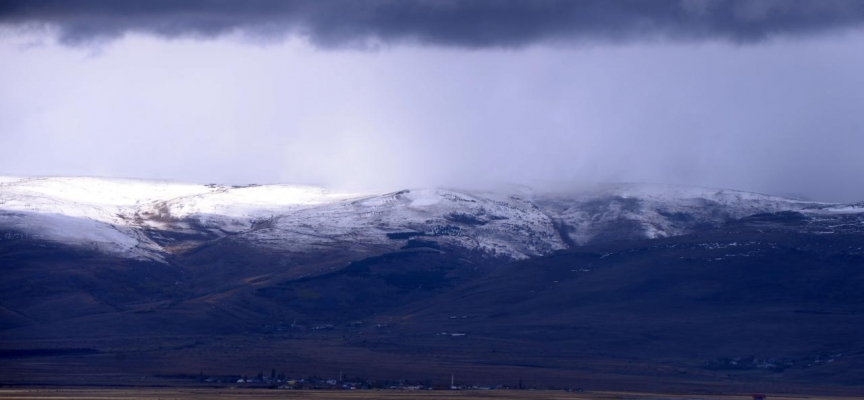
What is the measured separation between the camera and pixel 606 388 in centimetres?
17800

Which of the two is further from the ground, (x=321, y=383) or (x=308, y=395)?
(x=321, y=383)

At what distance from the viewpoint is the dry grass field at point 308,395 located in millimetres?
138875

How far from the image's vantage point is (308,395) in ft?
488

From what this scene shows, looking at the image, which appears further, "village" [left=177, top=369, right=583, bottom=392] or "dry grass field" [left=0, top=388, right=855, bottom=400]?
"village" [left=177, top=369, right=583, bottom=392]

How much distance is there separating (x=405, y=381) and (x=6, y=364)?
173 ft

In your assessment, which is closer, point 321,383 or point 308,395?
point 308,395

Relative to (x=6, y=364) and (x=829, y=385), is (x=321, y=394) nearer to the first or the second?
(x=6, y=364)

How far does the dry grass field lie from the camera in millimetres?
138875

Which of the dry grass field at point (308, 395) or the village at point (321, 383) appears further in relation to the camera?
the village at point (321, 383)

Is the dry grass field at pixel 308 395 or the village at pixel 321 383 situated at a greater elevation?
the village at pixel 321 383

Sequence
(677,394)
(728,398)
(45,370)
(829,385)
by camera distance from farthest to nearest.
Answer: (829,385)
(45,370)
(677,394)
(728,398)

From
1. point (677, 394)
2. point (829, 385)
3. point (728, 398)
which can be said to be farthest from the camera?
point (829, 385)

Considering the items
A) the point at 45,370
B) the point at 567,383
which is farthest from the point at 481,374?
the point at 45,370

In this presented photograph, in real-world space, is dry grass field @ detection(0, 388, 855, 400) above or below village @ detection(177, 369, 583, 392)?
below
